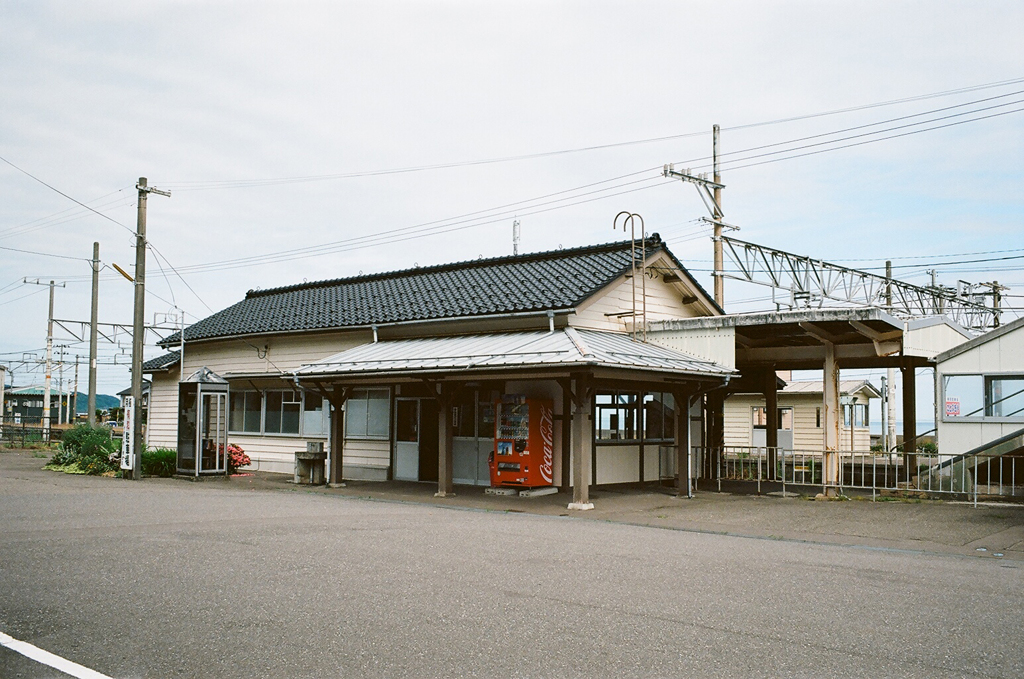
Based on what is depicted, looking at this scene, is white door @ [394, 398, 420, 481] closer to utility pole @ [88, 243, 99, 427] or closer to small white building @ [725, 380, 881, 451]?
utility pole @ [88, 243, 99, 427]

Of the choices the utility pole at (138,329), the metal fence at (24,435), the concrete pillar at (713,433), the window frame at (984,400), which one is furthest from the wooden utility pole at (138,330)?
the metal fence at (24,435)

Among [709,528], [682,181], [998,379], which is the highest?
[682,181]

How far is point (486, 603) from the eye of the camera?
6.85 m

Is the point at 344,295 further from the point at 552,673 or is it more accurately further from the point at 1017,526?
the point at 552,673

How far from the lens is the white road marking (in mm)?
4988

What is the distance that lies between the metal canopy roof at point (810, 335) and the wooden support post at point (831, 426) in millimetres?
428

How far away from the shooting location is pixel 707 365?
677 inches

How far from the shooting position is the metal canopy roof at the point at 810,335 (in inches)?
625

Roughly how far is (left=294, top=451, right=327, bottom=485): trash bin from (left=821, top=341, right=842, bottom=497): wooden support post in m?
10.7

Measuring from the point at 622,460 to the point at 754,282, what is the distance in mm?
9440

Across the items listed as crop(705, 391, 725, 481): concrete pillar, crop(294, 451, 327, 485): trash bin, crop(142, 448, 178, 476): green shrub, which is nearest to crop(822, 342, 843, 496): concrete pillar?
crop(705, 391, 725, 481): concrete pillar

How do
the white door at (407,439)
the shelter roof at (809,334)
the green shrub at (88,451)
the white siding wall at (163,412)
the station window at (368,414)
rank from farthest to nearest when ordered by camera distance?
1. the white siding wall at (163,412)
2. the green shrub at (88,451)
3. the station window at (368,414)
4. the white door at (407,439)
5. the shelter roof at (809,334)

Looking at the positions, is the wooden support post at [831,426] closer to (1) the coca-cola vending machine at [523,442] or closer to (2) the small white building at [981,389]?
(2) the small white building at [981,389]

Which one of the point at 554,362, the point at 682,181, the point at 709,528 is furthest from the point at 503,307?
the point at 682,181
